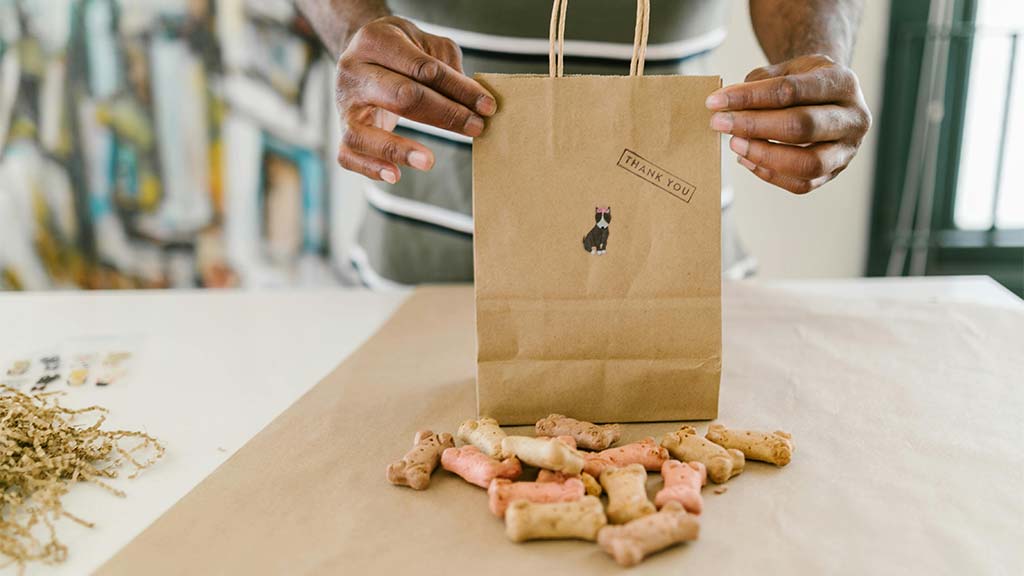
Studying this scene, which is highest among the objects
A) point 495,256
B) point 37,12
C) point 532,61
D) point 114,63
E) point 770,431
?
point 37,12

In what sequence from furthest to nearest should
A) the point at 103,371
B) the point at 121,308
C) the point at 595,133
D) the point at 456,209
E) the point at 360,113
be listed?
the point at 456,209, the point at 121,308, the point at 103,371, the point at 360,113, the point at 595,133

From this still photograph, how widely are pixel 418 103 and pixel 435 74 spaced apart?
31 mm


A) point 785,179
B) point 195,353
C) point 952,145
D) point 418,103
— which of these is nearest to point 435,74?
point 418,103

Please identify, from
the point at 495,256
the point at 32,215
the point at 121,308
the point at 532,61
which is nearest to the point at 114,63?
the point at 32,215

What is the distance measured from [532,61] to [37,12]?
1.72 metres

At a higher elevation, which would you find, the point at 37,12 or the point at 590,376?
the point at 37,12

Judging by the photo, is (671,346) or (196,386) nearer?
(671,346)

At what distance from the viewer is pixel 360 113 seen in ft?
2.82

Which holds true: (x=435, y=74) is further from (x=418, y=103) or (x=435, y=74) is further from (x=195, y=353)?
(x=195, y=353)

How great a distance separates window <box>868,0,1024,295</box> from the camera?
6.81 feet

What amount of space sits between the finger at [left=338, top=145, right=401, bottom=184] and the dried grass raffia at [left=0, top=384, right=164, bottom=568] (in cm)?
33

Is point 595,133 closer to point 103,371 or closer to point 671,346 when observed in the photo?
point 671,346

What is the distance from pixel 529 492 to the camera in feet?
2.16

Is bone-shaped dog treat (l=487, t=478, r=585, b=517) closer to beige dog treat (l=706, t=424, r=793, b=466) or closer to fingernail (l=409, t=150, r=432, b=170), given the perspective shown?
beige dog treat (l=706, t=424, r=793, b=466)
